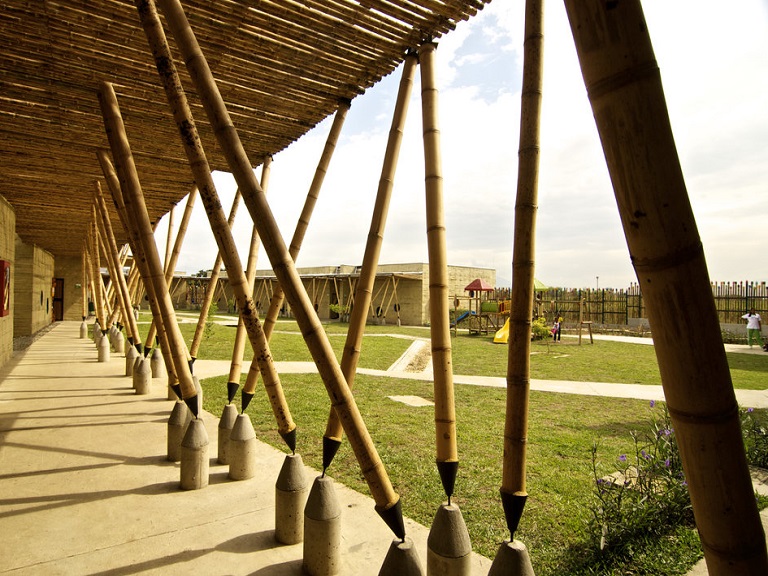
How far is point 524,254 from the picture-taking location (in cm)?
213

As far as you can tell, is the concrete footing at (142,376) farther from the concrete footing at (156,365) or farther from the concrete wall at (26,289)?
the concrete wall at (26,289)

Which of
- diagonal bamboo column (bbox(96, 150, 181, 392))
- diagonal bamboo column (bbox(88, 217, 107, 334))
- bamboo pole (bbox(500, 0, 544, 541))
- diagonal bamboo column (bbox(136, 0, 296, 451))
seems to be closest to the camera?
bamboo pole (bbox(500, 0, 544, 541))

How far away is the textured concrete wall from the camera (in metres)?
24.8

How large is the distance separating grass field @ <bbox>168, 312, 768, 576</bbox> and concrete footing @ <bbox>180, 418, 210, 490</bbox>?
106 centimetres

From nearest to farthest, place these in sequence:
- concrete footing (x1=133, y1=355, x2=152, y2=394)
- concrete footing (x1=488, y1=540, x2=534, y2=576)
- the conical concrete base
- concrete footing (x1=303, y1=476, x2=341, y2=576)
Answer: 1. concrete footing (x1=488, y1=540, x2=534, y2=576)
2. the conical concrete base
3. concrete footing (x1=303, y1=476, x2=341, y2=576)
4. concrete footing (x1=133, y1=355, x2=152, y2=394)

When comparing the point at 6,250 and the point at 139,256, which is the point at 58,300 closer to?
the point at 6,250

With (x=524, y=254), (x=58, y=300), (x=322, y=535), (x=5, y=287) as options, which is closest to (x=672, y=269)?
(x=524, y=254)

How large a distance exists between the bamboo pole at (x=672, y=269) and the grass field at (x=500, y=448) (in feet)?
8.01

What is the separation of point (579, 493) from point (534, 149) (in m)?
3.20

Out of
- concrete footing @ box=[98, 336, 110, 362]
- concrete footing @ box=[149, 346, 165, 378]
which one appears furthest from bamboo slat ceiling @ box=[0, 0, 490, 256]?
concrete footing @ box=[98, 336, 110, 362]

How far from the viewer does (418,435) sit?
5.68 metres

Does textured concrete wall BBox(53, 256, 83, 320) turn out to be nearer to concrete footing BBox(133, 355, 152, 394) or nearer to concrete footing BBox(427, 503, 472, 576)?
concrete footing BBox(133, 355, 152, 394)

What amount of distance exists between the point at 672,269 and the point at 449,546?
2.04 metres

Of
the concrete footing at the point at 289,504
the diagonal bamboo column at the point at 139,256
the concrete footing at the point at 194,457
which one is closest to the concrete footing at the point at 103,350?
the diagonal bamboo column at the point at 139,256
